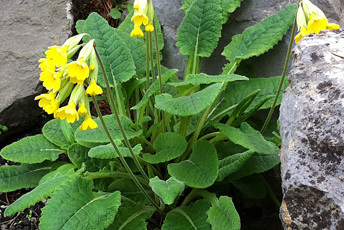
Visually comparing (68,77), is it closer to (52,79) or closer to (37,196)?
(52,79)

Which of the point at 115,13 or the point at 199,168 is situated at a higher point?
the point at 115,13

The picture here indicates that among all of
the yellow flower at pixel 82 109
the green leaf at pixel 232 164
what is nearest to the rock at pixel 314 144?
the green leaf at pixel 232 164

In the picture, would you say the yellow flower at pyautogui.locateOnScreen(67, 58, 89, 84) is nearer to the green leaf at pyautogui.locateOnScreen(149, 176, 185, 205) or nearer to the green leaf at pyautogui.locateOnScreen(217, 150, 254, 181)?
the green leaf at pyautogui.locateOnScreen(149, 176, 185, 205)

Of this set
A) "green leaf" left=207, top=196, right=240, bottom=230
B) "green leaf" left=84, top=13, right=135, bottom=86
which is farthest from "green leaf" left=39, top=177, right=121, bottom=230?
"green leaf" left=84, top=13, right=135, bottom=86

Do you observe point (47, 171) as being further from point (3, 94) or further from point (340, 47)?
point (340, 47)

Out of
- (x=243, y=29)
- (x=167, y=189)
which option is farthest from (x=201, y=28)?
(x=167, y=189)

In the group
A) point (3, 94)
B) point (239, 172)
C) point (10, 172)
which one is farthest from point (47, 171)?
point (239, 172)
